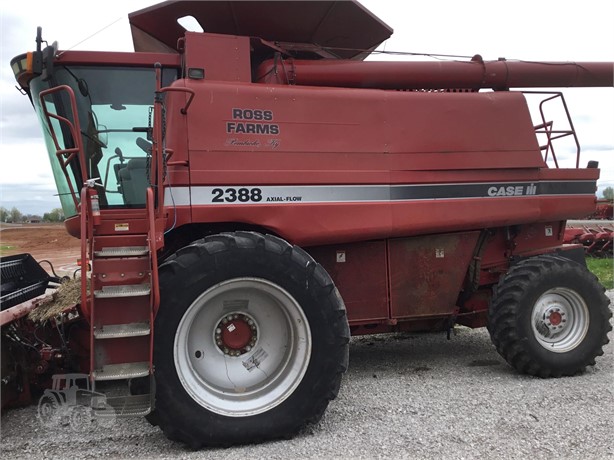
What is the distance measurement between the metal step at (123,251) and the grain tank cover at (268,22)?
2105mm

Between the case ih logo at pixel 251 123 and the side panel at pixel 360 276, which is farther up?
the case ih logo at pixel 251 123

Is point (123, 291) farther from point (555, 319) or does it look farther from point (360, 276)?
Result: point (555, 319)

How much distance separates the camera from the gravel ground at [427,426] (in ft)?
10.5

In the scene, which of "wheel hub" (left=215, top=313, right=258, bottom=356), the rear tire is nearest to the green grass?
the rear tire

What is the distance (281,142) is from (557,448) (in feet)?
9.06

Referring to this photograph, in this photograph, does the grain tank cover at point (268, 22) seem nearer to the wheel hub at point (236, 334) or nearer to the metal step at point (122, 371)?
the wheel hub at point (236, 334)

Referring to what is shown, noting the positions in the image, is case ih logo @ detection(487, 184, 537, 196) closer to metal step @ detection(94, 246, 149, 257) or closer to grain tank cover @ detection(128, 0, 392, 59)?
grain tank cover @ detection(128, 0, 392, 59)

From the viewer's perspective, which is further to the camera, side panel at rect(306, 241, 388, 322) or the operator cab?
side panel at rect(306, 241, 388, 322)

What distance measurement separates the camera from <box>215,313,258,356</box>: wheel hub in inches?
143

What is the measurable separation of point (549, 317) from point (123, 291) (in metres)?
3.56

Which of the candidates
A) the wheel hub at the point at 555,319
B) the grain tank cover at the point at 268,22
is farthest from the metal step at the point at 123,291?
the wheel hub at the point at 555,319

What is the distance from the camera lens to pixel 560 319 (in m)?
4.68

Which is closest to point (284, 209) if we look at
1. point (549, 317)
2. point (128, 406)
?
point (128, 406)

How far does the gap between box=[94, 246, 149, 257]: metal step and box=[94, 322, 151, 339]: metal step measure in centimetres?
44
